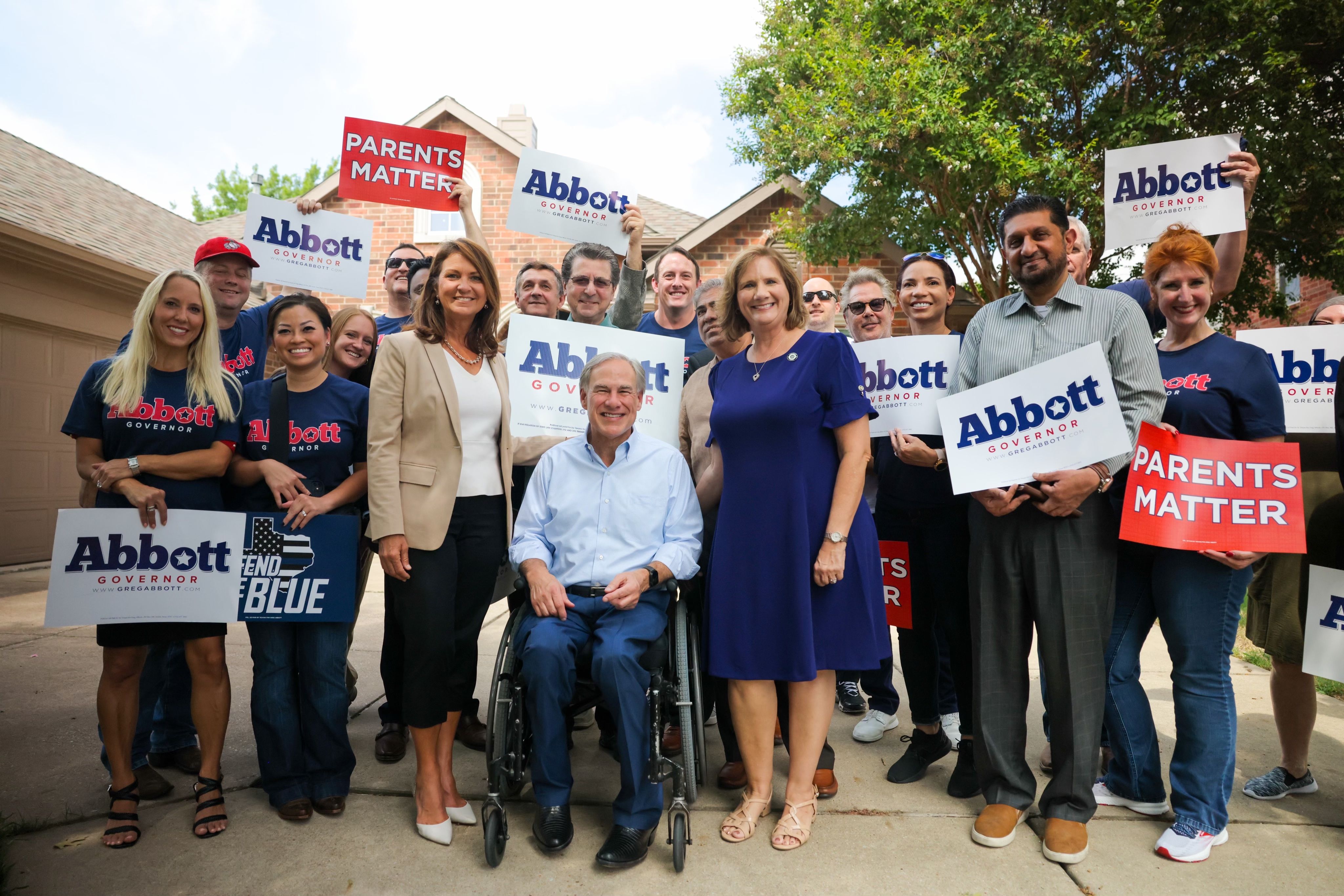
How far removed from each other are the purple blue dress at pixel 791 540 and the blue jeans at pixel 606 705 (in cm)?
36

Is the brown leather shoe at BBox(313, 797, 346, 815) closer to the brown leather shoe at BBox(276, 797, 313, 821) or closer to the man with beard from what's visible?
the brown leather shoe at BBox(276, 797, 313, 821)

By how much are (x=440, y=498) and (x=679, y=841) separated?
1.46 metres

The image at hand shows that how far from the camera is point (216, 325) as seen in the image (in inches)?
123

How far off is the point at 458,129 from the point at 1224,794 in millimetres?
15231

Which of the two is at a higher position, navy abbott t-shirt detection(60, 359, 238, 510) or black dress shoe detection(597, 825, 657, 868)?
navy abbott t-shirt detection(60, 359, 238, 510)

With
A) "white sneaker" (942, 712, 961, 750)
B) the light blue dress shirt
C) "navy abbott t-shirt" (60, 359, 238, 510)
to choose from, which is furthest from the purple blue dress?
"navy abbott t-shirt" (60, 359, 238, 510)

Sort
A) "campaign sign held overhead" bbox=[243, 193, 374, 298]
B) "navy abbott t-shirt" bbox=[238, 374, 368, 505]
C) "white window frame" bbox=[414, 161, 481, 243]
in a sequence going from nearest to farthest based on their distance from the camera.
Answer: "navy abbott t-shirt" bbox=[238, 374, 368, 505], "campaign sign held overhead" bbox=[243, 193, 374, 298], "white window frame" bbox=[414, 161, 481, 243]

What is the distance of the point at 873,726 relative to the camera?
3977mm

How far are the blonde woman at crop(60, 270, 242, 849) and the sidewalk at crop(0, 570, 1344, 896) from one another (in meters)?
0.22

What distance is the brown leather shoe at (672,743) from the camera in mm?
3615

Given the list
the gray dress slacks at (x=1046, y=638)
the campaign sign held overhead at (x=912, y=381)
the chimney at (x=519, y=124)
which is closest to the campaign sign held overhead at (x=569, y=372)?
the campaign sign held overhead at (x=912, y=381)

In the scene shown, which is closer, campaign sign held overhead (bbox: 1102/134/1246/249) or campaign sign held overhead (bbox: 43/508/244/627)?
campaign sign held overhead (bbox: 43/508/244/627)

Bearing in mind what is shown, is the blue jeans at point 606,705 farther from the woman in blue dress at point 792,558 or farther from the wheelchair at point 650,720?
the woman in blue dress at point 792,558

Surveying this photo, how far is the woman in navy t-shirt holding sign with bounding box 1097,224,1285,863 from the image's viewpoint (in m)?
2.81
